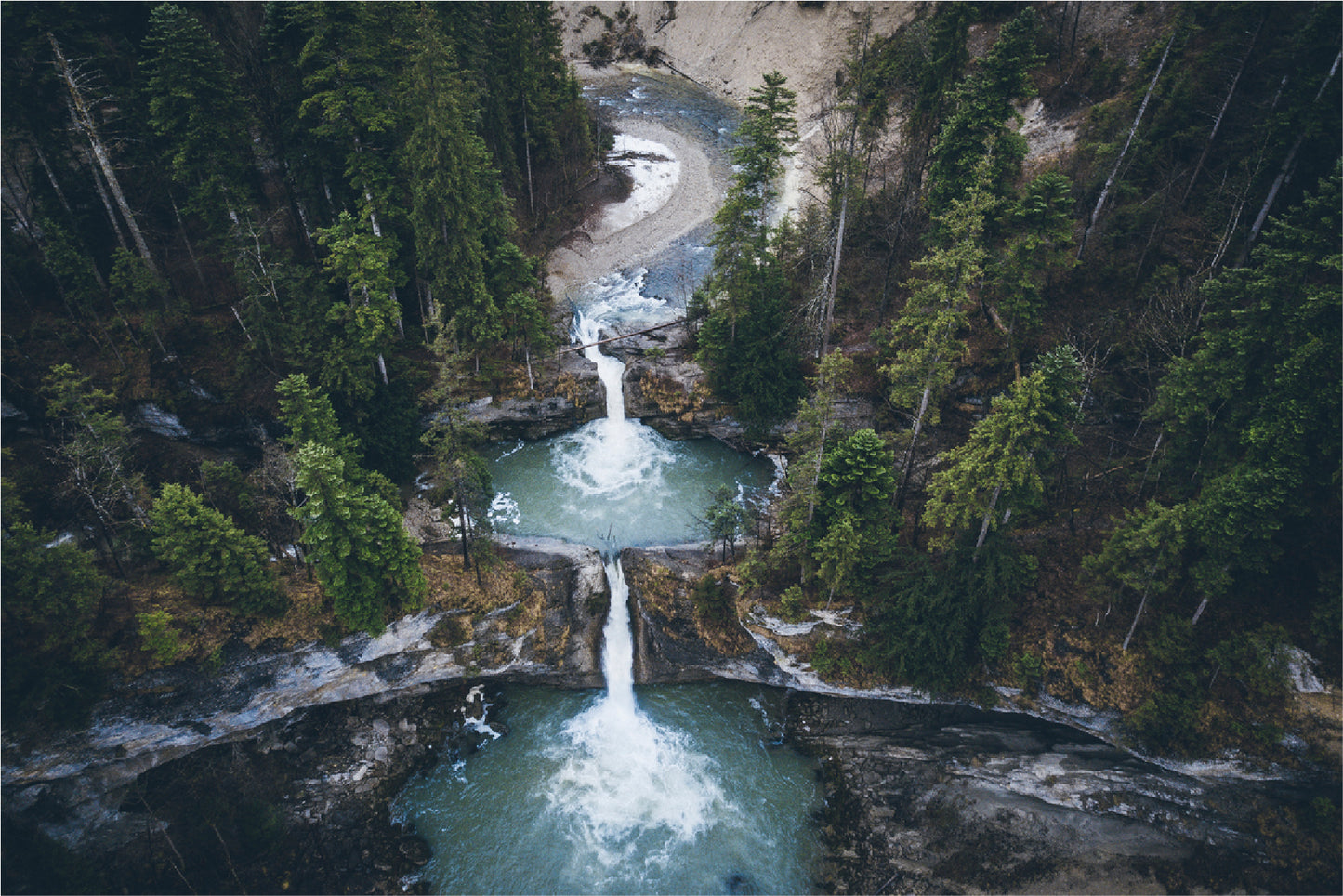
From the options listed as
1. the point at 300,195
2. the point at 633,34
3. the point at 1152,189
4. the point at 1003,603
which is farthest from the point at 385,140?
the point at 633,34

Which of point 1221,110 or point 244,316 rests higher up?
point 1221,110

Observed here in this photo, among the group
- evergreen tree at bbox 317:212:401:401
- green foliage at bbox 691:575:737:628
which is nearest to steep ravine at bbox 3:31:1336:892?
green foliage at bbox 691:575:737:628

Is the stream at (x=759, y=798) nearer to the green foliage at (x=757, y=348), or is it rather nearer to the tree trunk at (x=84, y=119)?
the green foliage at (x=757, y=348)

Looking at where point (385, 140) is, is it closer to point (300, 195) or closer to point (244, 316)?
point (300, 195)

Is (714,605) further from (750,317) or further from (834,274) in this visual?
(834,274)

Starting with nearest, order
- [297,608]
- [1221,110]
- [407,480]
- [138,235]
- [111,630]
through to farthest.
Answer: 1. [111,630]
2. [297,608]
3. [1221,110]
4. [138,235]
5. [407,480]

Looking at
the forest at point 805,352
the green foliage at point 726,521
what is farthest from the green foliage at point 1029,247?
the green foliage at point 726,521

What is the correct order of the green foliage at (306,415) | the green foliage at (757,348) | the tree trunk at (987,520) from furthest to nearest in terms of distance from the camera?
the green foliage at (757,348)
the green foliage at (306,415)
the tree trunk at (987,520)
